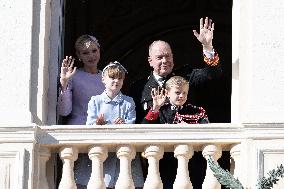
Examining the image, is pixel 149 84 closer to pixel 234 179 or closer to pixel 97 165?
pixel 97 165

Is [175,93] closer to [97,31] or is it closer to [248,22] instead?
[248,22]

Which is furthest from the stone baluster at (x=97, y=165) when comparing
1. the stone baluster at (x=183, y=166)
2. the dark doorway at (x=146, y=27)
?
the dark doorway at (x=146, y=27)

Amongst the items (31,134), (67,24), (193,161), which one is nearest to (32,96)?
(31,134)

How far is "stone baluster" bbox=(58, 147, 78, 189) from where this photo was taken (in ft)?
59.2

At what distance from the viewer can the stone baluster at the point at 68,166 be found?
59.2 feet

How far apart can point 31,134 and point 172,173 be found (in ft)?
4.72

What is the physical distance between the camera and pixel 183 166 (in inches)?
711

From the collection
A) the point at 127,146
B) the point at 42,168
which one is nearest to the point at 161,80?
the point at 127,146

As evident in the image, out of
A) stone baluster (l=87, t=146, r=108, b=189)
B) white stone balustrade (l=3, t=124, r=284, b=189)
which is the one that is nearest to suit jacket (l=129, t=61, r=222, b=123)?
white stone balustrade (l=3, t=124, r=284, b=189)

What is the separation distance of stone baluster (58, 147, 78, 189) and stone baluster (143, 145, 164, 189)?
68 centimetres

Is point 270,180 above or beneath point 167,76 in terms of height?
beneath

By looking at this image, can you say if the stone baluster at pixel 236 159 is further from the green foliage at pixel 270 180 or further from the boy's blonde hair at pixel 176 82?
the green foliage at pixel 270 180

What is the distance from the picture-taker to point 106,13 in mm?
24281

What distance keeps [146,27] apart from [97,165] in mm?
6310
